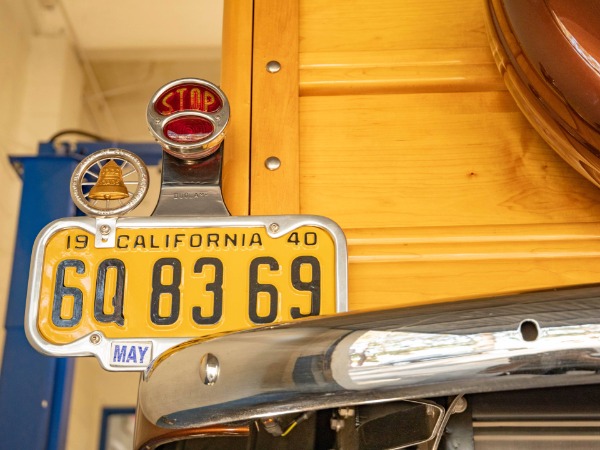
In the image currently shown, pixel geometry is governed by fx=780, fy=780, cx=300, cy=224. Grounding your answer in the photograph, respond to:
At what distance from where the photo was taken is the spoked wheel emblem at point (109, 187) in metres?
1.08

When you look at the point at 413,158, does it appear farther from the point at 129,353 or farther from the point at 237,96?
the point at 129,353

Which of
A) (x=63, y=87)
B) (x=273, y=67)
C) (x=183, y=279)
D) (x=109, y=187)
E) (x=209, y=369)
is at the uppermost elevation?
Result: (x=63, y=87)

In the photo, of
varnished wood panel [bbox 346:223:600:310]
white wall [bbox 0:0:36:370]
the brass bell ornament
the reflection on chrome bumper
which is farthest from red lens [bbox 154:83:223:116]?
white wall [bbox 0:0:36:370]

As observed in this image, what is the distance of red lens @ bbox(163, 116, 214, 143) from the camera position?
1083mm

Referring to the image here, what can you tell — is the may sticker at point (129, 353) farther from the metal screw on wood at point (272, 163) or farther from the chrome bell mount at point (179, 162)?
the metal screw on wood at point (272, 163)

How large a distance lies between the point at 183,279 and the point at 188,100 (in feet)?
0.86

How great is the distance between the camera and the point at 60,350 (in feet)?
3.25

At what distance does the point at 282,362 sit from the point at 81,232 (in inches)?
18.8

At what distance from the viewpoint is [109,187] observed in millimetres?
1105

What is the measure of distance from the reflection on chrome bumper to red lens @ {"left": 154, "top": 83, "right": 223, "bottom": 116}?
1.54 feet

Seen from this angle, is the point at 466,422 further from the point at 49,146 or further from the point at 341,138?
the point at 49,146

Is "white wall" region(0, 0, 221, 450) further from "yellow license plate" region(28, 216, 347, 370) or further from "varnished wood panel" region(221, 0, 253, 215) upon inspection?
"yellow license plate" region(28, 216, 347, 370)

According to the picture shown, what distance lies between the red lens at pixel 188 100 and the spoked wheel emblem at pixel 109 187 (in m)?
0.09

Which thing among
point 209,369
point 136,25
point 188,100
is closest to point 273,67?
point 188,100
